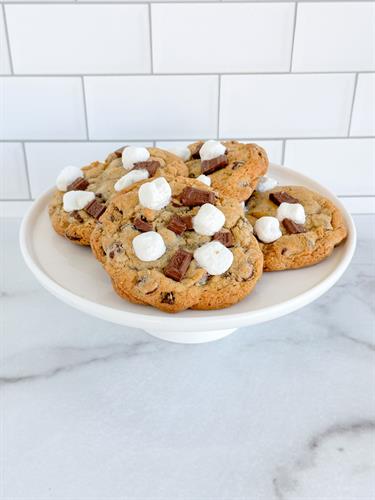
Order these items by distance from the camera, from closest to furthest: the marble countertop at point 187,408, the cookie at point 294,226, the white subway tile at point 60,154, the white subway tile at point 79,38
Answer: the marble countertop at point 187,408
the cookie at point 294,226
the white subway tile at point 79,38
the white subway tile at point 60,154

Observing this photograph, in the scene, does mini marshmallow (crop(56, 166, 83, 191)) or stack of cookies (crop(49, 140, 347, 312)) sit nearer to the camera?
stack of cookies (crop(49, 140, 347, 312))

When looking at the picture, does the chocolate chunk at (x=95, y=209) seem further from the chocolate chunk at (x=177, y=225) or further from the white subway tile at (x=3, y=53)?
the white subway tile at (x=3, y=53)

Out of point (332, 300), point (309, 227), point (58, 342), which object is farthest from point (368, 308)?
point (58, 342)

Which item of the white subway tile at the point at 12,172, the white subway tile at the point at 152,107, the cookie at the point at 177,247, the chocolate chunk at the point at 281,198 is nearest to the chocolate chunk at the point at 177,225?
the cookie at the point at 177,247

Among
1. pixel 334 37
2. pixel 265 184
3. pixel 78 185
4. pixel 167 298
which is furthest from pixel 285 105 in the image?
pixel 167 298

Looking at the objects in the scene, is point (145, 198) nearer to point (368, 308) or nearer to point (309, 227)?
point (309, 227)

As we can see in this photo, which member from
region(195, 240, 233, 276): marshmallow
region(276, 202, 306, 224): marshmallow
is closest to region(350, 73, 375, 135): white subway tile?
region(276, 202, 306, 224): marshmallow

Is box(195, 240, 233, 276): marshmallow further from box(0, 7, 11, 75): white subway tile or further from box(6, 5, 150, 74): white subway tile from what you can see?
box(0, 7, 11, 75): white subway tile
